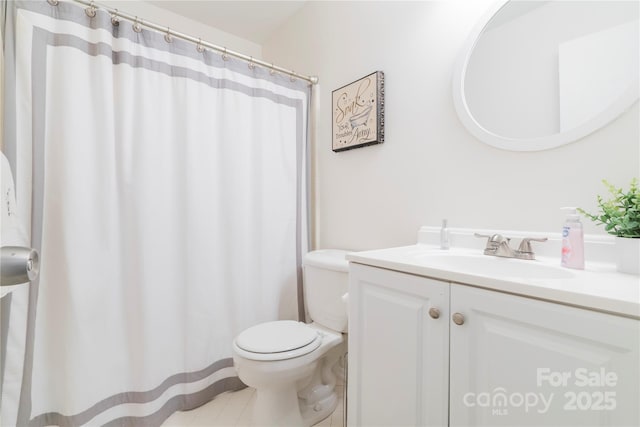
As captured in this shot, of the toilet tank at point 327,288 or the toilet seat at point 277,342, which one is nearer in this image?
the toilet seat at point 277,342

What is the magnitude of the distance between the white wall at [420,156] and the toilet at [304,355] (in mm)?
323

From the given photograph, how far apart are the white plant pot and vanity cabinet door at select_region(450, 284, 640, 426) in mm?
331

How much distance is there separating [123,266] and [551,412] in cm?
152

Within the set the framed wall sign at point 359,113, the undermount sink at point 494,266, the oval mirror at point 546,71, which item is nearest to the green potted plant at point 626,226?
the undermount sink at point 494,266

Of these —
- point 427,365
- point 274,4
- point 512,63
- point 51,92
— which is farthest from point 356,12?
point 427,365

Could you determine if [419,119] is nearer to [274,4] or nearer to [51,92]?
[274,4]

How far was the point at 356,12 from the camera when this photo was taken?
161 cm

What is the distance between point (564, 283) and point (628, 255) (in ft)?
0.94

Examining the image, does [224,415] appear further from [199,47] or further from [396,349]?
[199,47]

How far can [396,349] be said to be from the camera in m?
0.86

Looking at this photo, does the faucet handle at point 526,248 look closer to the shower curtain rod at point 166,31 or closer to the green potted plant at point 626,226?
the green potted plant at point 626,226

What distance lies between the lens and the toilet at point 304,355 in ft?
3.77

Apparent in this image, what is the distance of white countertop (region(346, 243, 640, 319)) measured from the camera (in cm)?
54

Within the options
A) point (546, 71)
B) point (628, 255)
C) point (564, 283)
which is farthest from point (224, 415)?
point (546, 71)
